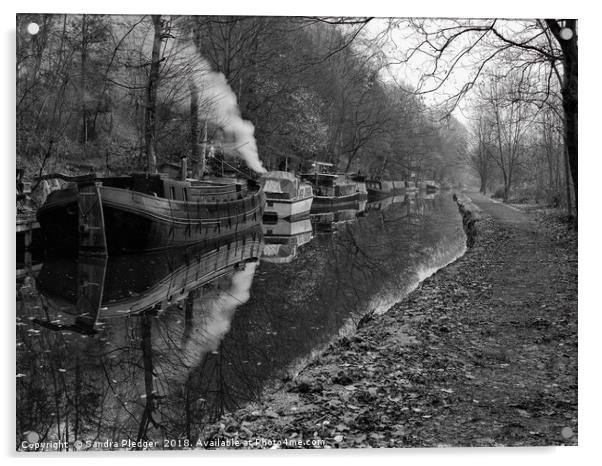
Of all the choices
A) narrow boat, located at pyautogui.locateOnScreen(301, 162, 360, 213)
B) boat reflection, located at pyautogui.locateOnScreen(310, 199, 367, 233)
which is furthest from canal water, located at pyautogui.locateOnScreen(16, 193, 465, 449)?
narrow boat, located at pyautogui.locateOnScreen(301, 162, 360, 213)

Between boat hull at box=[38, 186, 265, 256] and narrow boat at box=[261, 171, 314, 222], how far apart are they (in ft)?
15.3

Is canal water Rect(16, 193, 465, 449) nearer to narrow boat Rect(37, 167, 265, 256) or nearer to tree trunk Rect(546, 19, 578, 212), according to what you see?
narrow boat Rect(37, 167, 265, 256)

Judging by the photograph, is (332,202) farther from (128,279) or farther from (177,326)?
(177,326)

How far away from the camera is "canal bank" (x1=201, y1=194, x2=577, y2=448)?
3.71m

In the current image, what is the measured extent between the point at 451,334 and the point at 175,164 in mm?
6232

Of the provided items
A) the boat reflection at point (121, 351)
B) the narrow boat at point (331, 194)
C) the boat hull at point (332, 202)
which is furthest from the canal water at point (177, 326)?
the boat hull at point (332, 202)

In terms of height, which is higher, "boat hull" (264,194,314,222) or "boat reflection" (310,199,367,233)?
"boat hull" (264,194,314,222)

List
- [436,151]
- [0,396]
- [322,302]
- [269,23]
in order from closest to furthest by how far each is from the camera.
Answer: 1. [0,396]
2. [269,23]
3. [436,151]
4. [322,302]

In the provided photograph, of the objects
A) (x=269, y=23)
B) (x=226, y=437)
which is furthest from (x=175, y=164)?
(x=226, y=437)

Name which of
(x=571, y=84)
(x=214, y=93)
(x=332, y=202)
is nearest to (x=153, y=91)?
(x=214, y=93)

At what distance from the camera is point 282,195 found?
21391mm

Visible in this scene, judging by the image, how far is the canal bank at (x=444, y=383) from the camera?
371cm

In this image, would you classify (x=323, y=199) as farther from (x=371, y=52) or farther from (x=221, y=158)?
(x=371, y=52)

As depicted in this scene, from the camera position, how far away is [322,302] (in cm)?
814
